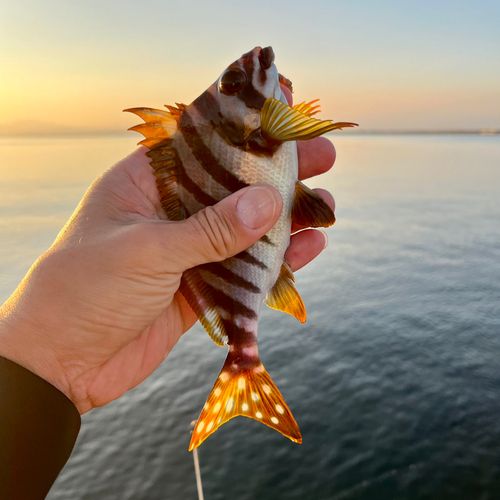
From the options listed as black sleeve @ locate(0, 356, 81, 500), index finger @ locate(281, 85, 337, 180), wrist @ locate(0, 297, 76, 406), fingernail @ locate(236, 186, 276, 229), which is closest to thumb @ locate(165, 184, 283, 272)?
fingernail @ locate(236, 186, 276, 229)

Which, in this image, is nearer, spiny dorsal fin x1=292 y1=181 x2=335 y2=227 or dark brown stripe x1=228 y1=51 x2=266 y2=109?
Result: dark brown stripe x1=228 y1=51 x2=266 y2=109

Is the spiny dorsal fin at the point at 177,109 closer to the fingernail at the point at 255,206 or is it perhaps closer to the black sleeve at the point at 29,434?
the fingernail at the point at 255,206

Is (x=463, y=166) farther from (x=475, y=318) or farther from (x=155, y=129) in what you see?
(x=155, y=129)

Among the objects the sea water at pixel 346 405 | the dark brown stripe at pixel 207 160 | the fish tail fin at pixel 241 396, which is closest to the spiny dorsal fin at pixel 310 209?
the dark brown stripe at pixel 207 160

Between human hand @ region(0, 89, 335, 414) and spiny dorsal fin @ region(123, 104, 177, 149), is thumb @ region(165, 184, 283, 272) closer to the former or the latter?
human hand @ region(0, 89, 335, 414)

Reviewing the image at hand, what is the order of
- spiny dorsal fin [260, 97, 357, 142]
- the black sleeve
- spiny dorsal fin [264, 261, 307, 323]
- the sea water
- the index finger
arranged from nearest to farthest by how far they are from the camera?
spiny dorsal fin [260, 97, 357, 142]
the black sleeve
spiny dorsal fin [264, 261, 307, 323]
the index finger
the sea water
